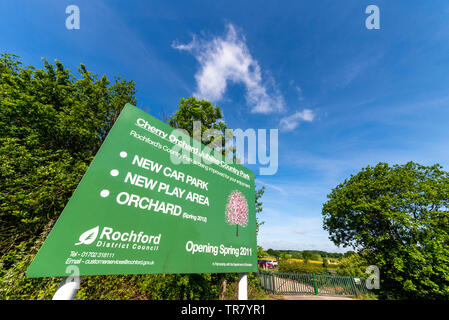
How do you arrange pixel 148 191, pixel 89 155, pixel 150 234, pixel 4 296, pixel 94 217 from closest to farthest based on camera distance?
pixel 94 217 → pixel 150 234 → pixel 148 191 → pixel 4 296 → pixel 89 155

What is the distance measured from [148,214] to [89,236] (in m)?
0.64

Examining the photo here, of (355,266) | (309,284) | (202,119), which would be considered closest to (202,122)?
(202,119)

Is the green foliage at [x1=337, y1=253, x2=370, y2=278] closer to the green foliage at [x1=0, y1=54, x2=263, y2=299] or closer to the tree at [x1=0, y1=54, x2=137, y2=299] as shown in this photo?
the green foliage at [x1=0, y1=54, x2=263, y2=299]

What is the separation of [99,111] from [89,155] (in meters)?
3.70

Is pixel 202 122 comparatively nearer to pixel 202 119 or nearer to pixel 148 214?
pixel 202 119

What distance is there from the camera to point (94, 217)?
1.83 meters

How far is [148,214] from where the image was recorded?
88.0 inches

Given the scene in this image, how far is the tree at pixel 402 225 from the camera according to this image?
39.0 ft

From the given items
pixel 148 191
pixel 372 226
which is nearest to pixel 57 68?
pixel 148 191

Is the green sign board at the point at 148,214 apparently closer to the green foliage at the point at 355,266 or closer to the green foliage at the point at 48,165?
the green foliage at the point at 48,165

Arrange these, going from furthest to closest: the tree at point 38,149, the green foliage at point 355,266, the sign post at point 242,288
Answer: the green foliage at point 355,266
the tree at point 38,149
the sign post at point 242,288

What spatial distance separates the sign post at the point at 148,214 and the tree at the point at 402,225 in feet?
56.5

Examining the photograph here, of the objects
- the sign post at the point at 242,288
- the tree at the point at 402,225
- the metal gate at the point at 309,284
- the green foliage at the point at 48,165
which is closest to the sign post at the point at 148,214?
the sign post at the point at 242,288
